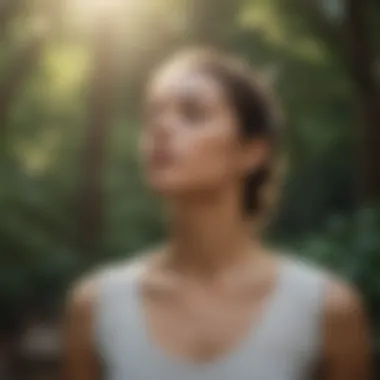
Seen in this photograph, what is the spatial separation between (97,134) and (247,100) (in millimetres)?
247

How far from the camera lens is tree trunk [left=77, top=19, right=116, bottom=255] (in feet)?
5.02

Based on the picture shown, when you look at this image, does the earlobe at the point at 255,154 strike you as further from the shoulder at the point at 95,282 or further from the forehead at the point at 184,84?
the shoulder at the point at 95,282

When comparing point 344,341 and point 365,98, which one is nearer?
point 344,341

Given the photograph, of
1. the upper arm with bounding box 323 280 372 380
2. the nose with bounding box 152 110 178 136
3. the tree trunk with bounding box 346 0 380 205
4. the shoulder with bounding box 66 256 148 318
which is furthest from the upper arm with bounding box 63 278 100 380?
the tree trunk with bounding box 346 0 380 205

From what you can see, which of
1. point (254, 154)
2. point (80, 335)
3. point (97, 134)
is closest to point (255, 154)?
point (254, 154)

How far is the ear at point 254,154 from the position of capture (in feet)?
4.82

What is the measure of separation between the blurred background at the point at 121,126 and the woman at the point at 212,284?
0.04m

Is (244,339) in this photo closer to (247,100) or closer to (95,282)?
(95,282)

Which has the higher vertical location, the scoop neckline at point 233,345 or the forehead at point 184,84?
the forehead at point 184,84

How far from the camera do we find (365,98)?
1553 mm

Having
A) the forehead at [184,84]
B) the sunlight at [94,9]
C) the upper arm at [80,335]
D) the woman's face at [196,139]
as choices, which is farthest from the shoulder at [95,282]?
the sunlight at [94,9]

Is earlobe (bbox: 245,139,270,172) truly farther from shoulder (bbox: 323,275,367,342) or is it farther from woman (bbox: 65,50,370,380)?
shoulder (bbox: 323,275,367,342)

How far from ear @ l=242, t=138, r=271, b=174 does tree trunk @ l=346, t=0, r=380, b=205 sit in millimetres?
162

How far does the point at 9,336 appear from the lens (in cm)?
152
